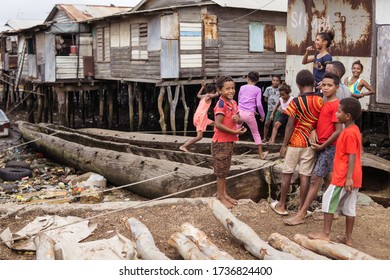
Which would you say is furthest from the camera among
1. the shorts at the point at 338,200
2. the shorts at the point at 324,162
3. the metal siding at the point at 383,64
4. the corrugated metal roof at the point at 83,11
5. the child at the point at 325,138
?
the corrugated metal roof at the point at 83,11

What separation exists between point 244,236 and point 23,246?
2.10 metres

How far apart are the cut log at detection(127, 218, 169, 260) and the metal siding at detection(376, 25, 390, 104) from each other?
7.54 metres

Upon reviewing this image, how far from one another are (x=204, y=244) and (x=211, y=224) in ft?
3.36

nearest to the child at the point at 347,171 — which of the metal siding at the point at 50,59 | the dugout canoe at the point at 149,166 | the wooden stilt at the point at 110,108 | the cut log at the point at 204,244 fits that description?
the cut log at the point at 204,244

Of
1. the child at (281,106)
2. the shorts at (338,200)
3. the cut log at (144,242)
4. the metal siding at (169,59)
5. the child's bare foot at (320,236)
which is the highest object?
the metal siding at (169,59)

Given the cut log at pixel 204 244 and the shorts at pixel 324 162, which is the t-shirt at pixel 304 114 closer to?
the shorts at pixel 324 162

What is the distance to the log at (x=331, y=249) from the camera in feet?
13.3

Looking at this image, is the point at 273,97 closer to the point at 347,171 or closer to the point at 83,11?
the point at 347,171

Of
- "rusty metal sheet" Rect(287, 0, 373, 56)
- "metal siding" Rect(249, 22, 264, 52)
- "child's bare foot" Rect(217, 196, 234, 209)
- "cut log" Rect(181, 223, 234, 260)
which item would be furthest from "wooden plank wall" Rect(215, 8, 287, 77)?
"cut log" Rect(181, 223, 234, 260)

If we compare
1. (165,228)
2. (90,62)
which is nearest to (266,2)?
(90,62)

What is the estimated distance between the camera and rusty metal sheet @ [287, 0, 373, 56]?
436 inches

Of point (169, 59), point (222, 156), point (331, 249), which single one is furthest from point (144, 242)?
point (169, 59)

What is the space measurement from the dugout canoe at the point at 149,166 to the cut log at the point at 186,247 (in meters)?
2.09

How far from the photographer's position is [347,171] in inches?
181
